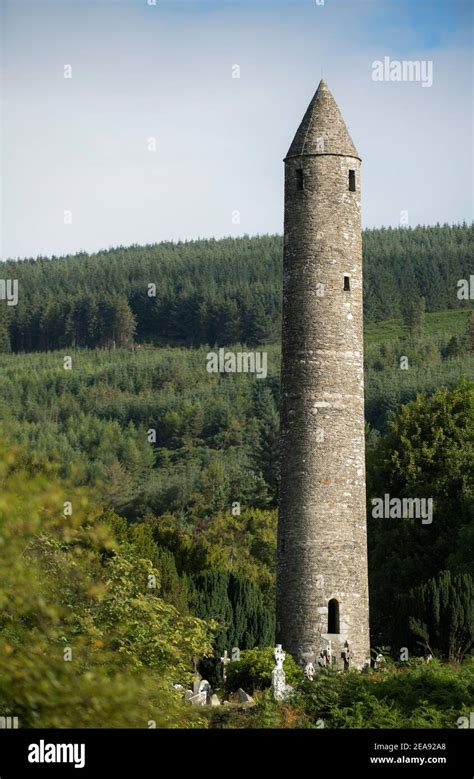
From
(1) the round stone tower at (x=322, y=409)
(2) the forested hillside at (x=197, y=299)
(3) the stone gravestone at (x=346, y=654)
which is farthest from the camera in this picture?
(2) the forested hillside at (x=197, y=299)

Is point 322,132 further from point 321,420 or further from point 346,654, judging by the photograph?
point 346,654

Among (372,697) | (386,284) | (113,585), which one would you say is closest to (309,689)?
(372,697)

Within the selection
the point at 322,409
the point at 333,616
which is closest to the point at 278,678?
the point at 333,616

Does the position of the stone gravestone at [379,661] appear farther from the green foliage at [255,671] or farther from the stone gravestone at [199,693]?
the stone gravestone at [199,693]

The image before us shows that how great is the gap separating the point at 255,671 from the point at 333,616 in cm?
290

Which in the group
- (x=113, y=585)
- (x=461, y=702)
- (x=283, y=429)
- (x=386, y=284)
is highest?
(x=386, y=284)

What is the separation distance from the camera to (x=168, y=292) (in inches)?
7141

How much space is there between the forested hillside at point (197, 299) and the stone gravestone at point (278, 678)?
12977 centimetres

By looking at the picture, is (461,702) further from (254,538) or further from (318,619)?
(254,538)

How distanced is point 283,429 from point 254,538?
41.1 m

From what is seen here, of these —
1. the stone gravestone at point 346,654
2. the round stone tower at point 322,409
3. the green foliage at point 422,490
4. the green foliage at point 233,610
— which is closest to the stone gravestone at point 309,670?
the round stone tower at point 322,409

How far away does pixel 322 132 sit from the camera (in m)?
43.9

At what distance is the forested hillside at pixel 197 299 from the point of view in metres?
172

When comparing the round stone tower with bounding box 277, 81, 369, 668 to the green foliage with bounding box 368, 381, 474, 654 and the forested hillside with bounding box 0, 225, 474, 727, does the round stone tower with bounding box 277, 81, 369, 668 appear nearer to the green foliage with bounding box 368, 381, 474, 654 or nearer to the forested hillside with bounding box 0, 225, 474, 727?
the forested hillside with bounding box 0, 225, 474, 727
